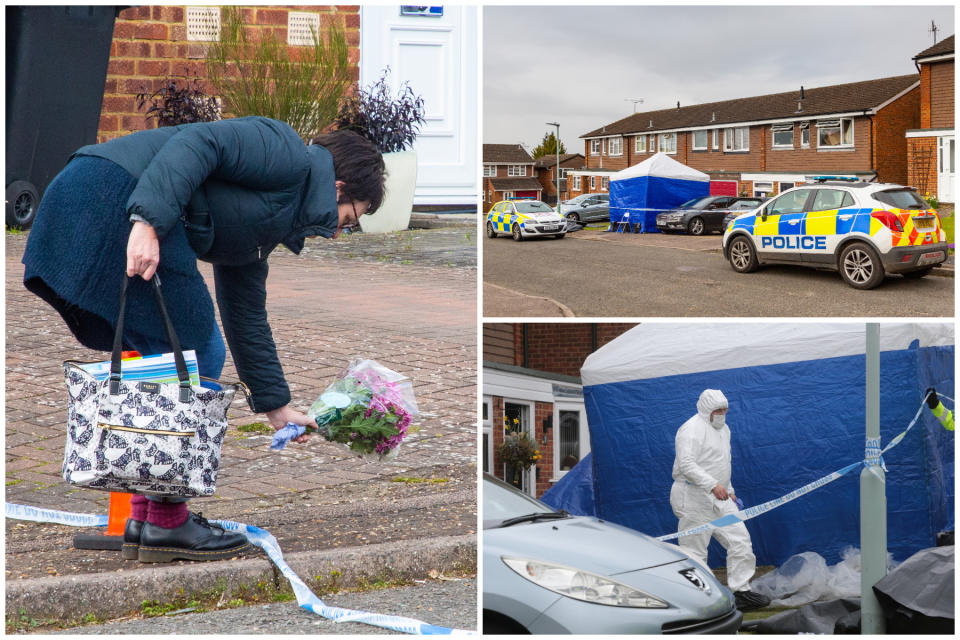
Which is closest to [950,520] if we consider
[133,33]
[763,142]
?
[763,142]

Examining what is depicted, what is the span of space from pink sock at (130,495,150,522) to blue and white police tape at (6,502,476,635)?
0.27m

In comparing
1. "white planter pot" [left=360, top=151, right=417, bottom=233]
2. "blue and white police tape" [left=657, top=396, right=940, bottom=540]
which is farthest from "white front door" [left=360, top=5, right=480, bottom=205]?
"blue and white police tape" [left=657, top=396, right=940, bottom=540]

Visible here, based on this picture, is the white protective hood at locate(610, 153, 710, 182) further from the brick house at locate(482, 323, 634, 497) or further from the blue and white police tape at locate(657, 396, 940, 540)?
the blue and white police tape at locate(657, 396, 940, 540)

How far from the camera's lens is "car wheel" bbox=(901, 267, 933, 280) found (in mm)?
7413

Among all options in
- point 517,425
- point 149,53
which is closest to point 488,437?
point 517,425

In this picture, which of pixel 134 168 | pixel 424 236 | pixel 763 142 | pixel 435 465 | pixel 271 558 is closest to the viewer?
pixel 134 168

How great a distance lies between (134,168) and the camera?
2652 millimetres

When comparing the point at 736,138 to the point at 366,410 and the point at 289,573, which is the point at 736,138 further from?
the point at 289,573

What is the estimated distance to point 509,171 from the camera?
386 cm

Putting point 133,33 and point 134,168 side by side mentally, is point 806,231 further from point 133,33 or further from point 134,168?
point 133,33

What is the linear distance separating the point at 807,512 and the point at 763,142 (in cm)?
654

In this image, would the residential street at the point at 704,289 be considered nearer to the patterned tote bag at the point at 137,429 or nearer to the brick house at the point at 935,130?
the brick house at the point at 935,130

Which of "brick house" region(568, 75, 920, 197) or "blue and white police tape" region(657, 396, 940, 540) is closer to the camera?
"blue and white police tape" region(657, 396, 940, 540)

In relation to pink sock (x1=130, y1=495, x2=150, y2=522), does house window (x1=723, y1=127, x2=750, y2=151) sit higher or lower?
higher
